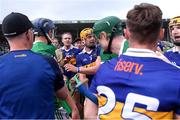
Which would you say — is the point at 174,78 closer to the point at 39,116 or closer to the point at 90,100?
the point at 90,100

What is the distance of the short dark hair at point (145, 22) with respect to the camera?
2.57 m

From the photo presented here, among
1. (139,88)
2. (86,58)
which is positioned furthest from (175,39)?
(86,58)

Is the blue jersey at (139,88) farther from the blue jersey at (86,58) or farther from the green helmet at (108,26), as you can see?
the blue jersey at (86,58)

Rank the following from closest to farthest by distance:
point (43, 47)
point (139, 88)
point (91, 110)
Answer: point (139, 88)
point (91, 110)
point (43, 47)

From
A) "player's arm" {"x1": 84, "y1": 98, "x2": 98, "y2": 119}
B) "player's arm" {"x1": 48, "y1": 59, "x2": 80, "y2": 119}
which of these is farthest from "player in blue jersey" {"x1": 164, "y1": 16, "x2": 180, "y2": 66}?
"player's arm" {"x1": 84, "y1": 98, "x2": 98, "y2": 119}

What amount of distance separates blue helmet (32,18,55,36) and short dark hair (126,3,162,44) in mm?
2381

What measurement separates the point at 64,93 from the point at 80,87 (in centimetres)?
45

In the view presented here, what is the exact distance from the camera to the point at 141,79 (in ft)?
8.34

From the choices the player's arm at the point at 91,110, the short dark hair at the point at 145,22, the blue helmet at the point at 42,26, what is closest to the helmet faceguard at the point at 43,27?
the blue helmet at the point at 42,26

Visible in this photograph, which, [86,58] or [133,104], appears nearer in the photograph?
[133,104]

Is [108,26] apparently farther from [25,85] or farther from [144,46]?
[144,46]

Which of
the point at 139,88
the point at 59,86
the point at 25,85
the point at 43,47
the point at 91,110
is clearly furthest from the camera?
the point at 43,47

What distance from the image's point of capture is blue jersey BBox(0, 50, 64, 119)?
338cm

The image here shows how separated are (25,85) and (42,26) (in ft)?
5.28
